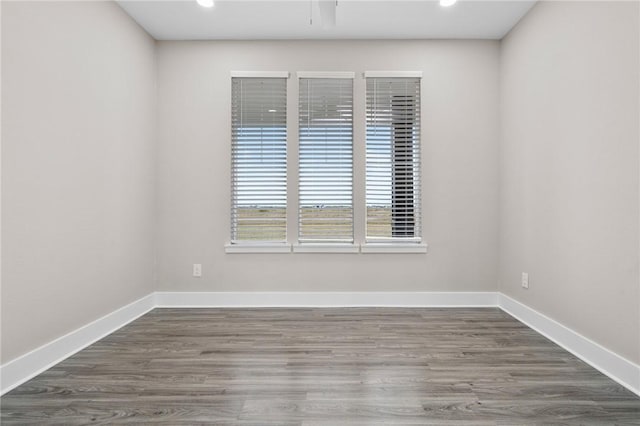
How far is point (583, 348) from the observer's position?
2498mm

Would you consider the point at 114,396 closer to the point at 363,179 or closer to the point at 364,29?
the point at 363,179

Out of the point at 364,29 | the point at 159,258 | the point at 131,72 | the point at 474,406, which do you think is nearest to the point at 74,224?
the point at 159,258

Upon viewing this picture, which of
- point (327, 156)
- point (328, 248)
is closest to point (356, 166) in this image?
point (327, 156)

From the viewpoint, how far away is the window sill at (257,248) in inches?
149

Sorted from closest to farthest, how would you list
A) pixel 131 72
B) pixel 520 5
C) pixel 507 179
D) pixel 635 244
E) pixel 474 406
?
pixel 474 406 < pixel 635 244 < pixel 520 5 < pixel 131 72 < pixel 507 179

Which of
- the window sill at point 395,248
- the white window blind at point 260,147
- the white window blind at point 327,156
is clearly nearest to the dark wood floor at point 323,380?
the window sill at point 395,248

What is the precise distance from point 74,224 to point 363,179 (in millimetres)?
2592

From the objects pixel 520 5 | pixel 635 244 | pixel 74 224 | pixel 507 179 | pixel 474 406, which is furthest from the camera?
pixel 507 179

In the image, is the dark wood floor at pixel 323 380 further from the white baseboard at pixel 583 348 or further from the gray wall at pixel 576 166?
the gray wall at pixel 576 166

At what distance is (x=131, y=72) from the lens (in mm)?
3352

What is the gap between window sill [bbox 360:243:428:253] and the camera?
3762 mm

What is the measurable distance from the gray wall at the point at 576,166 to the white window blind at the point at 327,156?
1.63 meters

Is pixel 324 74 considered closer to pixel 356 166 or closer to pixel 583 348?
pixel 356 166

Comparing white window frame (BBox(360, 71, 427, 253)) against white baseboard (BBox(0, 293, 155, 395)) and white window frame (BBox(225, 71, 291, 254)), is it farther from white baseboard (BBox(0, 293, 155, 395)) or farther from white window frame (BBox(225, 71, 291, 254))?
white baseboard (BBox(0, 293, 155, 395))
